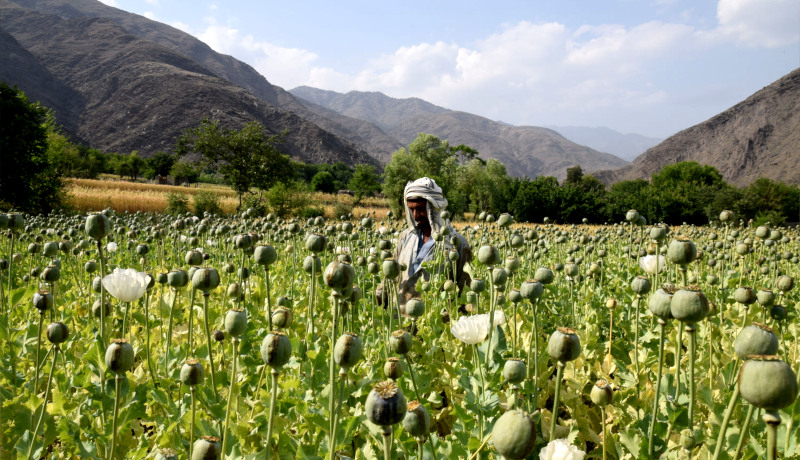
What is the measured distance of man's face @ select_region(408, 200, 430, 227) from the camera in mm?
4844

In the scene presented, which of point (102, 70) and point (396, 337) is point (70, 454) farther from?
point (102, 70)

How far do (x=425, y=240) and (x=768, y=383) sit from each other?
13.7 ft

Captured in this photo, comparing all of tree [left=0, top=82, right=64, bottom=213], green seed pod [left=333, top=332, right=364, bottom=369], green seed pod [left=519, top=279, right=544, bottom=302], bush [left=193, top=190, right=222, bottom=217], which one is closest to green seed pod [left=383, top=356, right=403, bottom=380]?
green seed pod [left=333, top=332, right=364, bottom=369]

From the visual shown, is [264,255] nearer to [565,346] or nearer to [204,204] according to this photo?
[565,346]

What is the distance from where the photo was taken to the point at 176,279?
7.64ft

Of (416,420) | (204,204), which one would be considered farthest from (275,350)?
(204,204)

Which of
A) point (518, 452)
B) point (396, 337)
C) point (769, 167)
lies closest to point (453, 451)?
point (396, 337)

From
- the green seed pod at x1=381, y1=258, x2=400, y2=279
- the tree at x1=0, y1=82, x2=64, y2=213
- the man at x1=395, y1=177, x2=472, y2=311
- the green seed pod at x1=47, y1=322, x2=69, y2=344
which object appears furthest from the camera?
the tree at x1=0, y1=82, x2=64, y2=213

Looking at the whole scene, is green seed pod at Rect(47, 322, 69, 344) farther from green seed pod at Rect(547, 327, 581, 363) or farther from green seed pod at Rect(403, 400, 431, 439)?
green seed pod at Rect(547, 327, 581, 363)

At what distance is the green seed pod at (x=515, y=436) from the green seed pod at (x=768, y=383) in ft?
1.35

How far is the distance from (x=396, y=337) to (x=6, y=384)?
2122mm

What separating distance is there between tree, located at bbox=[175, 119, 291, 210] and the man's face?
30.7m

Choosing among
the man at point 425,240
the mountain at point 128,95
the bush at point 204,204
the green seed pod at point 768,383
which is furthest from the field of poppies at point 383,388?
the mountain at point 128,95

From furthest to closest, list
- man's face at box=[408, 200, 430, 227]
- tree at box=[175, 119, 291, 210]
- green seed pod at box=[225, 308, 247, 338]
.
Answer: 1. tree at box=[175, 119, 291, 210]
2. man's face at box=[408, 200, 430, 227]
3. green seed pod at box=[225, 308, 247, 338]
